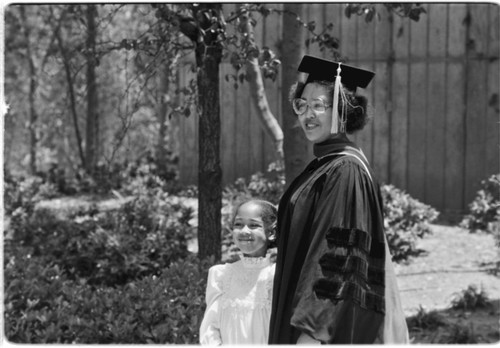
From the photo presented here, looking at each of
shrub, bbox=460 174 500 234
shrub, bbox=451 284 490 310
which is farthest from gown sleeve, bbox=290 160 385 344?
shrub, bbox=460 174 500 234

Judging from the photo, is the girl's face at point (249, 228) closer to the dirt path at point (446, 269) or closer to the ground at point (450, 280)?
the ground at point (450, 280)

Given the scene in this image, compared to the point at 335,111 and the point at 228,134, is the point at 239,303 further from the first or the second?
the point at 228,134

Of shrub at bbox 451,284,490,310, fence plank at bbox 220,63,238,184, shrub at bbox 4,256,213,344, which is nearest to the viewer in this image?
shrub at bbox 4,256,213,344

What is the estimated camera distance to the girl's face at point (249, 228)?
3367 mm

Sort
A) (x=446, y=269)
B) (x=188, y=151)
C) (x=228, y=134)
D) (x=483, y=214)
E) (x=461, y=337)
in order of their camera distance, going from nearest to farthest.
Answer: (x=461, y=337)
(x=446, y=269)
(x=483, y=214)
(x=228, y=134)
(x=188, y=151)

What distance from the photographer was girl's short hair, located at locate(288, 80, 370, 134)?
3.04 m

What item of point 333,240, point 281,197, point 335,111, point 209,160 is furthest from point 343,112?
point 209,160

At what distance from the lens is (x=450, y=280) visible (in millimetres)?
6551

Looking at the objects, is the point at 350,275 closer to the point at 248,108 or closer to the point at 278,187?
the point at 278,187

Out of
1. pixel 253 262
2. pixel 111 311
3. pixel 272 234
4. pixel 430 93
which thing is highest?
pixel 430 93

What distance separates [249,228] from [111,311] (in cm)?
182

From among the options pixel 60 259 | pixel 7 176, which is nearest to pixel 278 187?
pixel 60 259

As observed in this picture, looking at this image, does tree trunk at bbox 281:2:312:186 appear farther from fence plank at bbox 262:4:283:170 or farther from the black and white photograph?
fence plank at bbox 262:4:283:170

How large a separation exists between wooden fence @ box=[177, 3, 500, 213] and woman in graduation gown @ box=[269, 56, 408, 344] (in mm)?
6162
